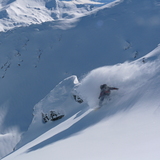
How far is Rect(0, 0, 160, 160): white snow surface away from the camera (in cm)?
552

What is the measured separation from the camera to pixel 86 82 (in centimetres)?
1191

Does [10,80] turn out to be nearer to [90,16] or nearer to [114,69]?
[90,16]

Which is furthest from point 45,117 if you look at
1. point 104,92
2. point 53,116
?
point 104,92

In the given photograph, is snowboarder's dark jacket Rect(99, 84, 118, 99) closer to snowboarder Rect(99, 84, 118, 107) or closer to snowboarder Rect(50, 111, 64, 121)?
snowboarder Rect(99, 84, 118, 107)

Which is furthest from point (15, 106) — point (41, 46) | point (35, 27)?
point (35, 27)

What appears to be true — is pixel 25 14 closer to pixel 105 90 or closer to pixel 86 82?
pixel 86 82

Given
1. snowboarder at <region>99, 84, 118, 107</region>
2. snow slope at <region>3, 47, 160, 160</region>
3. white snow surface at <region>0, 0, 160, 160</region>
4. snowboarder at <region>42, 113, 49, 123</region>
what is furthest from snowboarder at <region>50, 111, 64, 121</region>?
snowboarder at <region>99, 84, 118, 107</region>

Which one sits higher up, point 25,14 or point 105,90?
point 25,14

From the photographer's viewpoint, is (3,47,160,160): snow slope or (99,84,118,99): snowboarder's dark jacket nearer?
(3,47,160,160): snow slope

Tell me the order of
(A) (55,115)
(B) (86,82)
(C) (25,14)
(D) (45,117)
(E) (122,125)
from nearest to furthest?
1. (E) (122,125)
2. (B) (86,82)
3. (A) (55,115)
4. (D) (45,117)
5. (C) (25,14)

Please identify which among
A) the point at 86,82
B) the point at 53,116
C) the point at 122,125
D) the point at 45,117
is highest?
the point at 122,125

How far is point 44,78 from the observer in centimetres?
3697

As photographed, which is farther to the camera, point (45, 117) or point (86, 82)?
point (45, 117)

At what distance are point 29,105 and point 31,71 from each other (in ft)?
25.3
